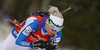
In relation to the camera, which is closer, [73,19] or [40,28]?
[40,28]

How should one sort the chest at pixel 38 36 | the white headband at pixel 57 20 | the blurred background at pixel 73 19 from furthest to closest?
the blurred background at pixel 73 19, the chest at pixel 38 36, the white headband at pixel 57 20

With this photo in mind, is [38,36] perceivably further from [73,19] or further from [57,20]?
[73,19]

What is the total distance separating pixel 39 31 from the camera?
2141 millimetres

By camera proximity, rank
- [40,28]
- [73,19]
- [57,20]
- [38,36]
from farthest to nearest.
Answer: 1. [73,19]
2. [38,36]
3. [40,28]
4. [57,20]

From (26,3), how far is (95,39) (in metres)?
2.84

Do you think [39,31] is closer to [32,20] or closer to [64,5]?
[32,20]

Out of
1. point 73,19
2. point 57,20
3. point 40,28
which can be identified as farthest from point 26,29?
point 73,19

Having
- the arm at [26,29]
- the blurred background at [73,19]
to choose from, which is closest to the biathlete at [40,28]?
the arm at [26,29]

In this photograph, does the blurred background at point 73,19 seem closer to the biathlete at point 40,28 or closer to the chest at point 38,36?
the chest at point 38,36

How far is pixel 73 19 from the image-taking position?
4977mm

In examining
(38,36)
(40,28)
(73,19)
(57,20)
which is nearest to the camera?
(57,20)

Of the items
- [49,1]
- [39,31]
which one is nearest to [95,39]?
[49,1]

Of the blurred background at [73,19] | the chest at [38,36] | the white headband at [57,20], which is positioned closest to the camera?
the white headband at [57,20]

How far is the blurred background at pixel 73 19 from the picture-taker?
4762mm
